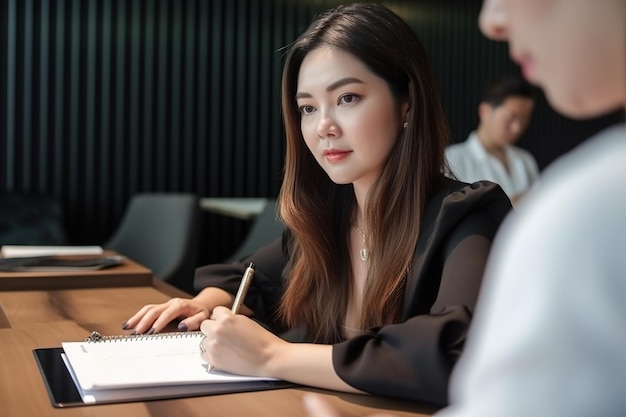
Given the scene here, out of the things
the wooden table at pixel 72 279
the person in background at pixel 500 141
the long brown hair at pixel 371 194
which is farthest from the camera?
the person in background at pixel 500 141

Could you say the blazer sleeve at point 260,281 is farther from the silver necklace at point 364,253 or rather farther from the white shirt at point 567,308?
the white shirt at point 567,308

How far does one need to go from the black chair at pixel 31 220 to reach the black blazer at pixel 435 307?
11.6ft

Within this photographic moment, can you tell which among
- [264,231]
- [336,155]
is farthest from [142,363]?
[264,231]

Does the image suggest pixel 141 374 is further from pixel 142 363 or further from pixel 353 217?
pixel 353 217

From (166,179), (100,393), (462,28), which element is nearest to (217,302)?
(100,393)

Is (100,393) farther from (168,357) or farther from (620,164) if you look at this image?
(620,164)

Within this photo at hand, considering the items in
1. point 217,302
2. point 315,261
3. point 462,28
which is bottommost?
point 217,302

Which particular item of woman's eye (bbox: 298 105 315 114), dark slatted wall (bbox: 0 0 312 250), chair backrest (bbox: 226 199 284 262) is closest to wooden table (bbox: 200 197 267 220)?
dark slatted wall (bbox: 0 0 312 250)

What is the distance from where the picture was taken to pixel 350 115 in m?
1.55

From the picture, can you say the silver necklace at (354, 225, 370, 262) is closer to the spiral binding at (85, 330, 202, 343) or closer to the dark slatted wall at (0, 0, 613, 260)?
the spiral binding at (85, 330, 202, 343)

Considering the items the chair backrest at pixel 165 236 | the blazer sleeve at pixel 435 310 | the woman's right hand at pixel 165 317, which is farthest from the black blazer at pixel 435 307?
the chair backrest at pixel 165 236

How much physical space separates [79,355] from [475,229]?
70cm

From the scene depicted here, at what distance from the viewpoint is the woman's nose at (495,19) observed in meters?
0.54

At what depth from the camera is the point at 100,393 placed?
1.04 metres
